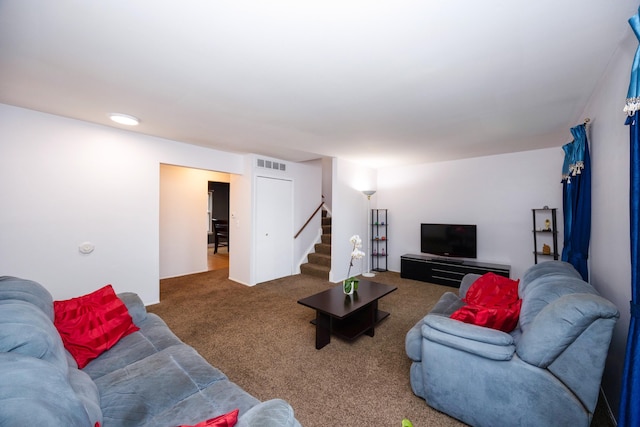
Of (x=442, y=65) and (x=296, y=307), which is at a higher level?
(x=442, y=65)

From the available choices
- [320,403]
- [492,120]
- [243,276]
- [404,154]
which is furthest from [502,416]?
[243,276]

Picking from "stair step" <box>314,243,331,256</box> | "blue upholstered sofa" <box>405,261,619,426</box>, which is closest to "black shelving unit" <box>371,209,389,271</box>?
"stair step" <box>314,243,331,256</box>

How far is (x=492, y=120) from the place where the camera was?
2936 millimetres

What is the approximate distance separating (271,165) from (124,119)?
2.41 metres

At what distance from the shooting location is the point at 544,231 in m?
4.14

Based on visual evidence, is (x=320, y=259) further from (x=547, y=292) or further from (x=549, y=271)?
(x=547, y=292)

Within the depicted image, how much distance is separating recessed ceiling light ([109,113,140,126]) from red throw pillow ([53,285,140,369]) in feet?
6.34

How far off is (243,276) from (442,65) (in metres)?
4.35

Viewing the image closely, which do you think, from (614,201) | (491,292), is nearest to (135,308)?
(491,292)

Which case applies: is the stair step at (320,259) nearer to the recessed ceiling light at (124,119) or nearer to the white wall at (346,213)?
the white wall at (346,213)

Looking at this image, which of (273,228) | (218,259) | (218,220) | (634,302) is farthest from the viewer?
(218,220)

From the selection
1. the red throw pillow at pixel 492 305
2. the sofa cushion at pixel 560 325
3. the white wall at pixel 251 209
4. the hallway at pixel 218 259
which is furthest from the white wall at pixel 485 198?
the hallway at pixel 218 259

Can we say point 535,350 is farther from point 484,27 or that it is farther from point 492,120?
point 492,120

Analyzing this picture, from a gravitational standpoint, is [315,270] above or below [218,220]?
below
